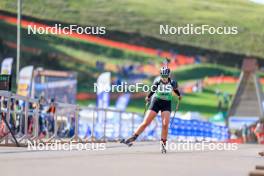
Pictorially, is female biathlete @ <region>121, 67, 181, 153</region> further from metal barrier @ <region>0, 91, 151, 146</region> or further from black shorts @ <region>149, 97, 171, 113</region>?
metal barrier @ <region>0, 91, 151, 146</region>

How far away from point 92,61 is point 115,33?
4.66 meters

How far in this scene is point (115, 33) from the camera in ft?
226

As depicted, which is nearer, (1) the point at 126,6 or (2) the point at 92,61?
(2) the point at 92,61

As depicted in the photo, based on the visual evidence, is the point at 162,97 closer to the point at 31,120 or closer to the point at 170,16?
the point at 31,120

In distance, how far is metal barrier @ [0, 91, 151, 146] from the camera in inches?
612

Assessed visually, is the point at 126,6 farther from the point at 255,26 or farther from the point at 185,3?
the point at 255,26

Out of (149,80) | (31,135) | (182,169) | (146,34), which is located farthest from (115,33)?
(182,169)

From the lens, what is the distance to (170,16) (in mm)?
71562

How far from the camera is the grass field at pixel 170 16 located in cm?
6812

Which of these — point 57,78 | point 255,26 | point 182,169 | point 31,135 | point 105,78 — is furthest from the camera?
point 255,26

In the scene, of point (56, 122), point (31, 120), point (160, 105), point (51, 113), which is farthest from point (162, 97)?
point (51, 113)

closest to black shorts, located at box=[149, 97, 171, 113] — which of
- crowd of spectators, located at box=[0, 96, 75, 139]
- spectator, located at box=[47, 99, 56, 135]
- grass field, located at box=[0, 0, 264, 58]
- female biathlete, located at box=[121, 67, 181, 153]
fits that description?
female biathlete, located at box=[121, 67, 181, 153]

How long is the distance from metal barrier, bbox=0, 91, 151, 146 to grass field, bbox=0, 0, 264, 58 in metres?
41.9

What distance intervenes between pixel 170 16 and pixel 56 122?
53.7 meters
